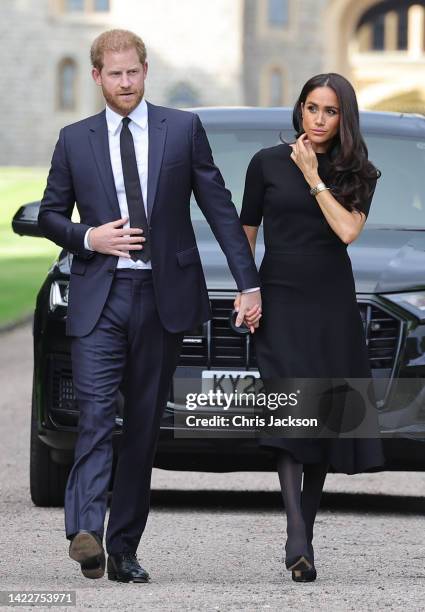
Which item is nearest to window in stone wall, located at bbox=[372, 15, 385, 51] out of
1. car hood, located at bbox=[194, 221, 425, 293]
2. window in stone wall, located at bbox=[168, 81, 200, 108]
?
window in stone wall, located at bbox=[168, 81, 200, 108]

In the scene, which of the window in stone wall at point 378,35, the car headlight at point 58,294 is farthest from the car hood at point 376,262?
the window in stone wall at point 378,35

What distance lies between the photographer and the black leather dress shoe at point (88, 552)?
18.9 feet

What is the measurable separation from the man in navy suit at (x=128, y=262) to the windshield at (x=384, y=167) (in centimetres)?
224

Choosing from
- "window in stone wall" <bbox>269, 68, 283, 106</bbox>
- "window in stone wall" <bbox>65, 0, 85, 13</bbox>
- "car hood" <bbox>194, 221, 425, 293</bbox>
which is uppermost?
"car hood" <bbox>194, 221, 425, 293</bbox>

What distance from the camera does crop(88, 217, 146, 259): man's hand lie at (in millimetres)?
5984

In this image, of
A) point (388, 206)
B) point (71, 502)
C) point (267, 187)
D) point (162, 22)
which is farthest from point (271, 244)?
point (162, 22)

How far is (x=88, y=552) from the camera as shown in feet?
18.9

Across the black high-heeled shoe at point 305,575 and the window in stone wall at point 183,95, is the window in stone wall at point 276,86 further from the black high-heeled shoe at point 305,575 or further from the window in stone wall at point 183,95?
the black high-heeled shoe at point 305,575

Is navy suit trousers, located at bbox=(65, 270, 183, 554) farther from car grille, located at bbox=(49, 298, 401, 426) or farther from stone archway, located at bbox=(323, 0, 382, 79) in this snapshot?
stone archway, located at bbox=(323, 0, 382, 79)

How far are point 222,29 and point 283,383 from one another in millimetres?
72760

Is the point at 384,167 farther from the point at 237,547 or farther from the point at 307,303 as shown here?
the point at 307,303

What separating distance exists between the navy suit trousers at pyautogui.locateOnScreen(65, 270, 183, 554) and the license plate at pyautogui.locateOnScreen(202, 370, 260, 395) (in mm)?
1277

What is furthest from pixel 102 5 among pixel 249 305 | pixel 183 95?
pixel 249 305

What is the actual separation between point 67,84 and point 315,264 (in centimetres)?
7309
